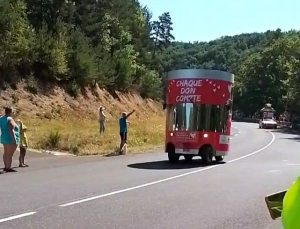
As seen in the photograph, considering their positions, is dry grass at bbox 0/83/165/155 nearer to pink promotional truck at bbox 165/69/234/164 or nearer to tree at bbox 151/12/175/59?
pink promotional truck at bbox 165/69/234/164

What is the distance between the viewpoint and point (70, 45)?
49.9 meters

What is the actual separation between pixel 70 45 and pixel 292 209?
160ft

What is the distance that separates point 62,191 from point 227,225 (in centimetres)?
444

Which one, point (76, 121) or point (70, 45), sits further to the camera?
point (70, 45)

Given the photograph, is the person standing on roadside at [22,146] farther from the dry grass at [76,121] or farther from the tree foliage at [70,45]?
the tree foliage at [70,45]

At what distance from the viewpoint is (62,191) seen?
12.2m

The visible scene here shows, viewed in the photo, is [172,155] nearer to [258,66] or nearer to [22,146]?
[22,146]

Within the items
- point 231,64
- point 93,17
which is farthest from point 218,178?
point 231,64

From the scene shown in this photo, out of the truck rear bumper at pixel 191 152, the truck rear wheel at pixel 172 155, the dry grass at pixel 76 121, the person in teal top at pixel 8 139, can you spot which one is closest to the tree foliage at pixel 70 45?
the dry grass at pixel 76 121

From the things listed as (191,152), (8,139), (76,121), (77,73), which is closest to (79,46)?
(77,73)

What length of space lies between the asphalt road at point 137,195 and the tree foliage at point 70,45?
22.5m

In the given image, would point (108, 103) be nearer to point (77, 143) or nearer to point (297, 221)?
point (77, 143)

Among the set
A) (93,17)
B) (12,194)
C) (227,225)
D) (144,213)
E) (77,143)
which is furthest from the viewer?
(93,17)

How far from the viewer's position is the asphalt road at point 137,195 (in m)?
8.99
